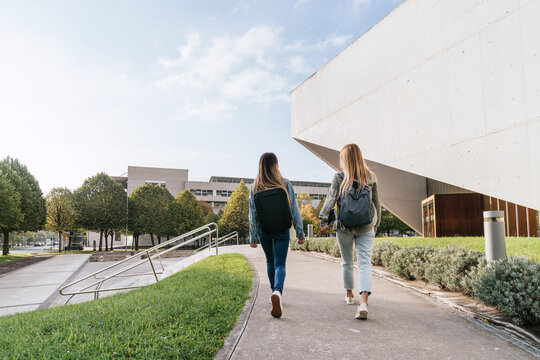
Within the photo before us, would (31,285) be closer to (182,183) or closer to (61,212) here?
(61,212)

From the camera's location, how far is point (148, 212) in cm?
4825

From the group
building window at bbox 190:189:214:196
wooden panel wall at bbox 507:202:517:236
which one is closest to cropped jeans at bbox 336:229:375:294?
wooden panel wall at bbox 507:202:517:236

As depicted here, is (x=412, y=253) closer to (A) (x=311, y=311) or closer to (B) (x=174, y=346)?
(A) (x=311, y=311)

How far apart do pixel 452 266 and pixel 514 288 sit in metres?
1.39

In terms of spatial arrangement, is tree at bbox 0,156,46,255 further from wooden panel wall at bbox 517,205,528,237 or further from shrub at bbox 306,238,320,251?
wooden panel wall at bbox 517,205,528,237

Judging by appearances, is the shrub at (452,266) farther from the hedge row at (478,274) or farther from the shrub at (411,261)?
the shrub at (411,261)

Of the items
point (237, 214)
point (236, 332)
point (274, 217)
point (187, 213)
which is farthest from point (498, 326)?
point (187, 213)

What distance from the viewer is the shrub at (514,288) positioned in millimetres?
3655

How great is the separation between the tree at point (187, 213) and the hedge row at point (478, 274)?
45.0m

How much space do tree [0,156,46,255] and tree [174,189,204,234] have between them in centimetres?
1652

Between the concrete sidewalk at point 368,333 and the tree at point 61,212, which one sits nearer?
the concrete sidewalk at point 368,333

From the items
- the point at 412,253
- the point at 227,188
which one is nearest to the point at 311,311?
the point at 412,253

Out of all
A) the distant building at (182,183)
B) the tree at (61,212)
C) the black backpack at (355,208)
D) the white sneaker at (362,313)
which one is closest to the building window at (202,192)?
the distant building at (182,183)

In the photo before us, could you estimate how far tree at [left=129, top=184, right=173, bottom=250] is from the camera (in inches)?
1879
